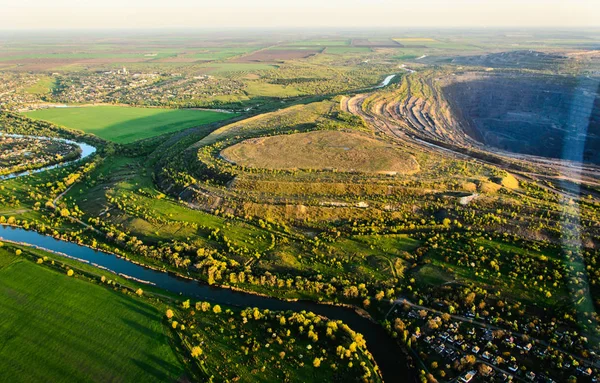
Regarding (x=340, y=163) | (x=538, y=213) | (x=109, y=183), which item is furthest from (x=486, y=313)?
(x=109, y=183)

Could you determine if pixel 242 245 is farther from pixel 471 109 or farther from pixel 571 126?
pixel 471 109

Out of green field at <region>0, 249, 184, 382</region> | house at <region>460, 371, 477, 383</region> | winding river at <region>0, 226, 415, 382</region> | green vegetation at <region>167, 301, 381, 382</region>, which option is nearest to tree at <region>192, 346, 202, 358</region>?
green vegetation at <region>167, 301, 381, 382</region>

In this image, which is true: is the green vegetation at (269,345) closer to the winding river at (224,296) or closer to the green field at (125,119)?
the winding river at (224,296)

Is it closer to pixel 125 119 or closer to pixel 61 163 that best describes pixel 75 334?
pixel 61 163

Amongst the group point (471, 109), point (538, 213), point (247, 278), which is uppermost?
point (471, 109)

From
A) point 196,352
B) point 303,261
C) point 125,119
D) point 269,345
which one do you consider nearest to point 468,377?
point 269,345

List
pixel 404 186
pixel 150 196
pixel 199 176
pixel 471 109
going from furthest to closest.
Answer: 1. pixel 471 109
2. pixel 199 176
3. pixel 150 196
4. pixel 404 186
